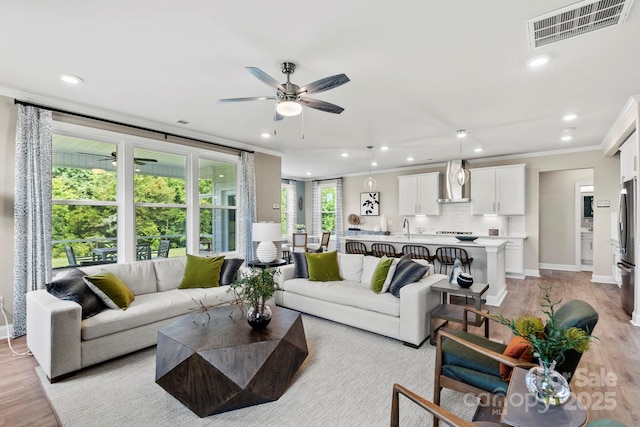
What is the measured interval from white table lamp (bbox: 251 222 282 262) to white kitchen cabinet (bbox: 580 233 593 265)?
751cm

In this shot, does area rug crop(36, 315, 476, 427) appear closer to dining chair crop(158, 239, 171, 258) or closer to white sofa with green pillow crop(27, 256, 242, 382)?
white sofa with green pillow crop(27, 256, 242, 382)

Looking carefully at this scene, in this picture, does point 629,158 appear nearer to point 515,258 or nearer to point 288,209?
point 515,258

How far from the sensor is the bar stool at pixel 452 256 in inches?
197

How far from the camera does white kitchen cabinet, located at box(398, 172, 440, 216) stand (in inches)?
318

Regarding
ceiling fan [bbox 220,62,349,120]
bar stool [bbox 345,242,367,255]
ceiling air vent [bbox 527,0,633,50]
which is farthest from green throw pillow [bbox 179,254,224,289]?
ceiling air vent [bbox 527,0,633,50]

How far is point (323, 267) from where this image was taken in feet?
14.3

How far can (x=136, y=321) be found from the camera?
301 cm

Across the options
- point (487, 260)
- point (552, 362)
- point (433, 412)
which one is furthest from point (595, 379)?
point (433, 412)

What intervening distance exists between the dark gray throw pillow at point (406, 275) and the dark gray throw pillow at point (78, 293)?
2.99m

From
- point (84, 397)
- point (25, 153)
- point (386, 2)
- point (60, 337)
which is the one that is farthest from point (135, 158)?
point (386, 2)

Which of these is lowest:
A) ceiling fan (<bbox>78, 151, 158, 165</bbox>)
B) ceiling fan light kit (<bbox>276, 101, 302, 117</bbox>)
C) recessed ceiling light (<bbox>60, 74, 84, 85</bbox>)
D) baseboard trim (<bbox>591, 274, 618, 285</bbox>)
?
baseboard trim (<bbox>591, 274, 618, 285</bbox>)

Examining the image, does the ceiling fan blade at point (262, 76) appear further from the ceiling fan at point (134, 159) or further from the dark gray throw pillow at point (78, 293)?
the ceiling fan at point (134, 159)

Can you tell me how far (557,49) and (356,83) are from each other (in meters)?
1.74

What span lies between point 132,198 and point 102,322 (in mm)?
2273
